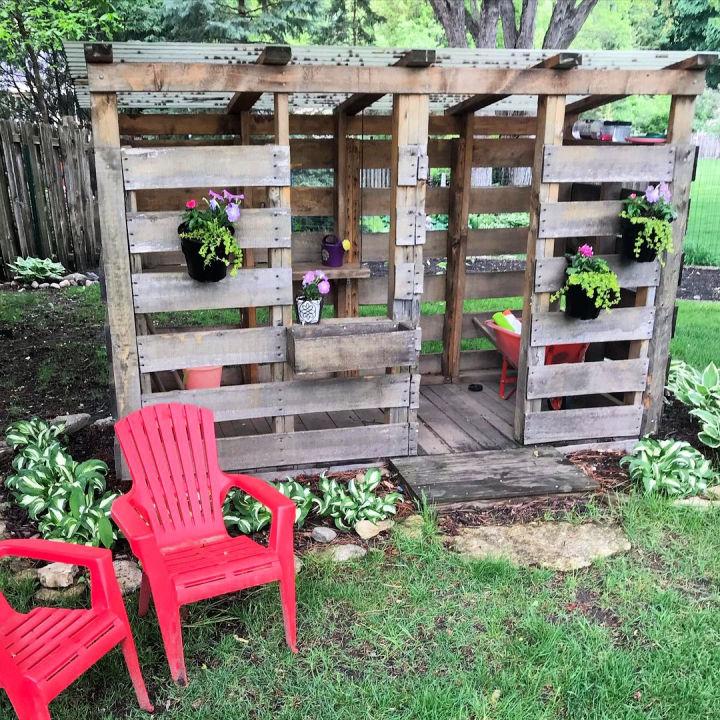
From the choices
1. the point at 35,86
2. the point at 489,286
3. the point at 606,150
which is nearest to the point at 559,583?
the point at 606,150

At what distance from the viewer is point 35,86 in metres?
13.0

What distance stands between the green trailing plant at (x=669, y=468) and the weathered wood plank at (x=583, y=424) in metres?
0.29

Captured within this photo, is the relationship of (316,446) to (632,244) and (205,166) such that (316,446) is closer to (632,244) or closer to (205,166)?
(205,166)

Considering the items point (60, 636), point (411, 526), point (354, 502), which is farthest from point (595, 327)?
point (60, 636)

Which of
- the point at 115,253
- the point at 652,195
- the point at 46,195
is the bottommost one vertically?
the point at 46,195

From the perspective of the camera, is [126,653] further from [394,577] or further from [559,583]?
[559,583]

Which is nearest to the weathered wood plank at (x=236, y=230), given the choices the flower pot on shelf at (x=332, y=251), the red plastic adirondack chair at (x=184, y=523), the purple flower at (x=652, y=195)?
the red plastic adirondack chair at (x=184, y=523)

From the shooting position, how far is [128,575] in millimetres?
3246

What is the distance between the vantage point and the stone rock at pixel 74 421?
4.73 m

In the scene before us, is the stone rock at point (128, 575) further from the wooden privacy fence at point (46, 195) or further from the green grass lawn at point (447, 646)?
the wooden privacy fence at point (46, 195)

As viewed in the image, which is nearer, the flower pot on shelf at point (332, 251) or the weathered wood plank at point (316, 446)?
the weathered wood plank at point (316, 446)

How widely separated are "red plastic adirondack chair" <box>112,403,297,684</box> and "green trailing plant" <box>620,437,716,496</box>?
7.31 feet

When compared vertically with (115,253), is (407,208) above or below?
above

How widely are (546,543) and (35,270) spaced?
7.77 metres
